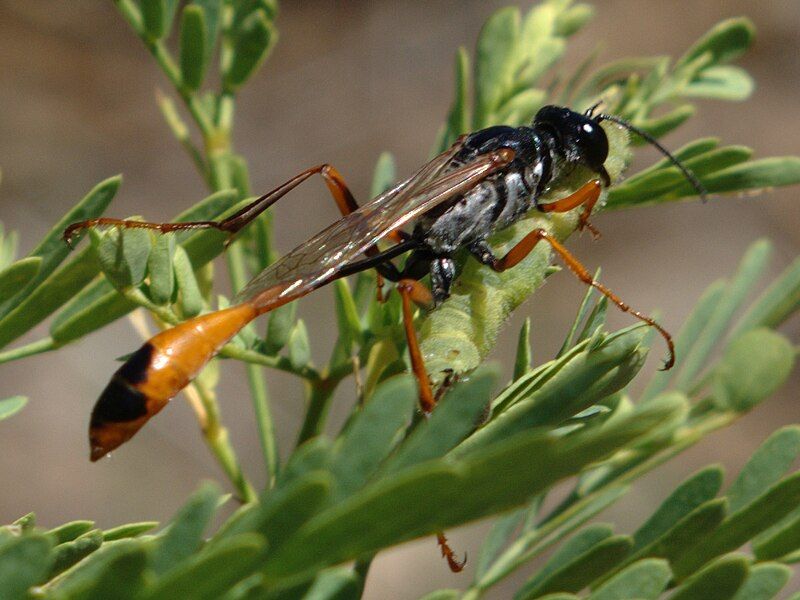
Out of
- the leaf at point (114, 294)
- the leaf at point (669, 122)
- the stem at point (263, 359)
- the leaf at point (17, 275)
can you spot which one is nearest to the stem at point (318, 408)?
the stem at point (263, 359)

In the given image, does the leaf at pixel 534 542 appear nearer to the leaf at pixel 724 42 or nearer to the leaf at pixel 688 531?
the leaf at pixel 688 531

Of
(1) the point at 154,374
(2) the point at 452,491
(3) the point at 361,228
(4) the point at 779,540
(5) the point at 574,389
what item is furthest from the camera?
(3) the point at 361,228

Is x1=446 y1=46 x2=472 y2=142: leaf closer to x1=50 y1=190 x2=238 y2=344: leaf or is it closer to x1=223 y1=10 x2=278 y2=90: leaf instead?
x1=223 y1=10 x2=278 y2=90: leaf

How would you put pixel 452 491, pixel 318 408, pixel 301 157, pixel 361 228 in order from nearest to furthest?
pixel 452 491 < pixel 318 408 < pixel 361 228 < pixel 301 157

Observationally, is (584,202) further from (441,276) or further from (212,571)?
(212,571)

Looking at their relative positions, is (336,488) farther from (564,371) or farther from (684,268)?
(684,268)

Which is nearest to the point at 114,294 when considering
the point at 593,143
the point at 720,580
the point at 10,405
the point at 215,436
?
the point at 10,405
